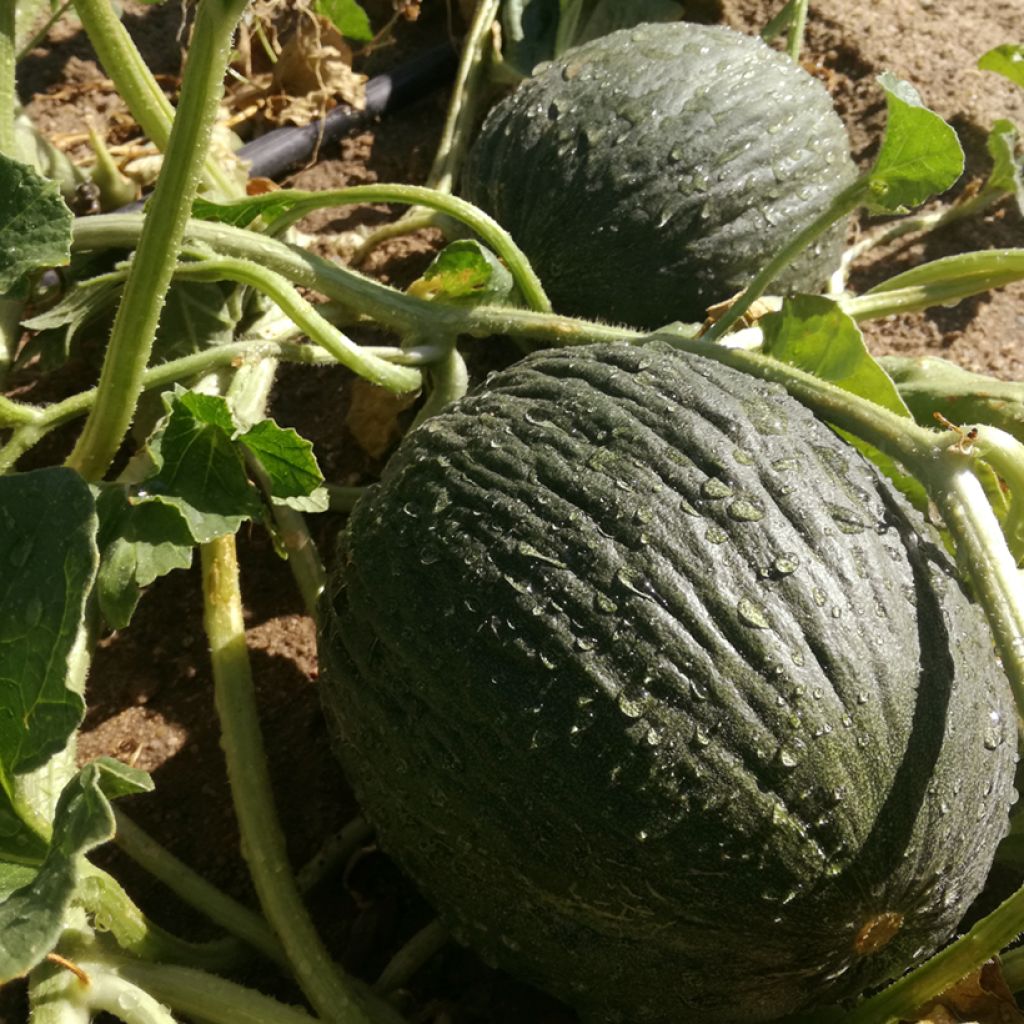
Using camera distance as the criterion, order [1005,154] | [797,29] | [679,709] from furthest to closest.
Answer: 1. [797,29]
2. [1005,154]
3. [679,709]

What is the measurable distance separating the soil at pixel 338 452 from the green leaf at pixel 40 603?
674 mm

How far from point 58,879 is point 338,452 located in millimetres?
1443

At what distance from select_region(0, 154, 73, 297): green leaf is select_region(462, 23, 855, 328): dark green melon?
96 centimetres

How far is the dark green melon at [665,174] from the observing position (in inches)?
91.7

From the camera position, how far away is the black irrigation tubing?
10.0 feet

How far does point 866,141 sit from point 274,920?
241cm

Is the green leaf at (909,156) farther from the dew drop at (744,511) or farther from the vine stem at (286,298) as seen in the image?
the vine stem at (286,298)

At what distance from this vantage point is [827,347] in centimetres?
201

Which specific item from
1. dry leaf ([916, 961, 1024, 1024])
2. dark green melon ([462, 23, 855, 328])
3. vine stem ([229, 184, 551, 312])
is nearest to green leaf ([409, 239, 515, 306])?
vine stem ([229, 184, 551, 312])

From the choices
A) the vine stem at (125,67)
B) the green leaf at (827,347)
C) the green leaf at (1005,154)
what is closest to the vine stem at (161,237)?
the vine stem at (125,67)

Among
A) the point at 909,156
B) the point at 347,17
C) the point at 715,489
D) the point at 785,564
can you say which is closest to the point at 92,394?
the point at 715,489

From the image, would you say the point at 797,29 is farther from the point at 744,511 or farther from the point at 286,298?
the point at 744,511

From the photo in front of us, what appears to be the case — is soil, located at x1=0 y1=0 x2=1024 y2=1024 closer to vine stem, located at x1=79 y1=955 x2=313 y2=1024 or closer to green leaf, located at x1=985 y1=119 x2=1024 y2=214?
vine stem, located at x1=79 y1=955 x2=313 y2=1024

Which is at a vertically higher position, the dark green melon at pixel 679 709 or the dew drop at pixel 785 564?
the dew drop at pixel 785 564
